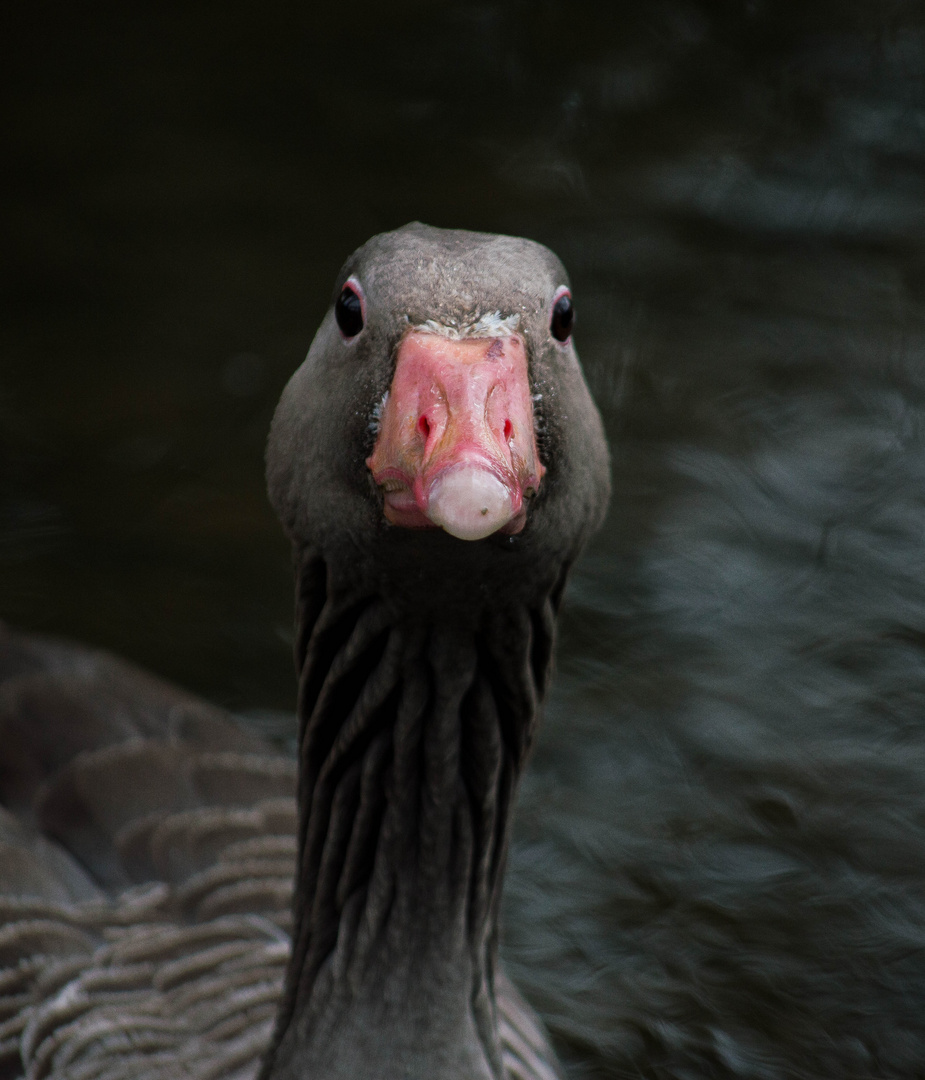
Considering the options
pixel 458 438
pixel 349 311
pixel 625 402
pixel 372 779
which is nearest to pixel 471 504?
pixel 458 438

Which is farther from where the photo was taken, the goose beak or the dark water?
the dark water

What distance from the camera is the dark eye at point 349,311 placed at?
2.70 m

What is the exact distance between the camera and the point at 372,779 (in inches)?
120

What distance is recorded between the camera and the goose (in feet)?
8.18

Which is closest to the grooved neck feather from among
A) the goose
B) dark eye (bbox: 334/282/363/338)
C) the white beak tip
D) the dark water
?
the goose

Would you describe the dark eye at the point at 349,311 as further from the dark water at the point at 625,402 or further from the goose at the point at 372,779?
the dark water at the point at 625,402

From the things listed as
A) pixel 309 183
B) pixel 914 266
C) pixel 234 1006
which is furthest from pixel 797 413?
pixel 234 1006

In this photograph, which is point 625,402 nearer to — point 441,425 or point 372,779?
point 372,779

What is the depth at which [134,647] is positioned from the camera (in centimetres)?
594

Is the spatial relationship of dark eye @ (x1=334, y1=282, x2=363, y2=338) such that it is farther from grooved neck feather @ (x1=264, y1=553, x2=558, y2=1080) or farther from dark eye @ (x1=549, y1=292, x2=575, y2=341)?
grooved neck feather @ (x1=264, y1=553, x2=558, y2=1080)

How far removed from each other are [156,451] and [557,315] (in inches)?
165

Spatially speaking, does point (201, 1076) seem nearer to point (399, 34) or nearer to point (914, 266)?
point (914, 266)

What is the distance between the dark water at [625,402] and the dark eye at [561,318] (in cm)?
259

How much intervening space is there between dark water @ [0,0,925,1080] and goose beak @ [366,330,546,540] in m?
2.70
